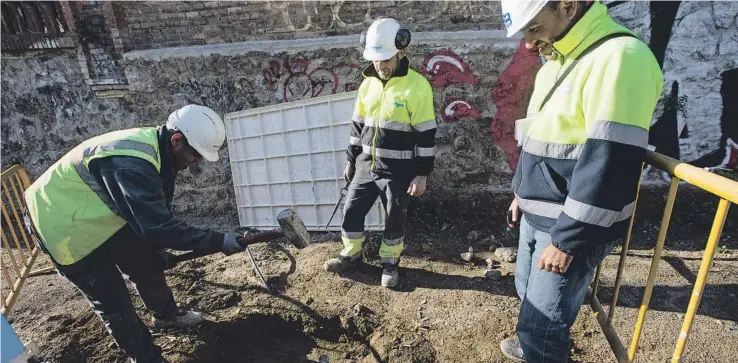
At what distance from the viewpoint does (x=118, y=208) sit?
240 cm

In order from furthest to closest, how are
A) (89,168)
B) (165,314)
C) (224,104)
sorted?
(224,104) → (165,314) → (89,168)

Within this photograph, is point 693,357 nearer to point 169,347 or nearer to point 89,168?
point 169,347

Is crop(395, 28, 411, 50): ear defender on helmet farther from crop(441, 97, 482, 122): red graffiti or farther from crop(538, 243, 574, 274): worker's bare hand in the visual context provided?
crop(538, 243, 574, 274): worker's bare hand

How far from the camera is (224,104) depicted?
491 cm

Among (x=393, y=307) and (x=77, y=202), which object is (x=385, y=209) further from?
(x=77, y=202)

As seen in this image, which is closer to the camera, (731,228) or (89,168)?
(89,168)

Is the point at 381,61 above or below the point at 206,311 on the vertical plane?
above

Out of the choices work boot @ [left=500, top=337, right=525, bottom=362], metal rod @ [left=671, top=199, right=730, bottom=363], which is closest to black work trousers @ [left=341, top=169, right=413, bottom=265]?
work boot @ [left=500, top=337, right=525, bottom=362]

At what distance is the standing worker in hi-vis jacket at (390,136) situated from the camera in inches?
123

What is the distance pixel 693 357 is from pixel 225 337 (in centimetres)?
320

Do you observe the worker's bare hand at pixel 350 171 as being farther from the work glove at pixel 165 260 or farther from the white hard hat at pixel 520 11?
the white hard hat at pixel 520 11

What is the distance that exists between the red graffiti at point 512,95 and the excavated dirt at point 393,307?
97 centimetres

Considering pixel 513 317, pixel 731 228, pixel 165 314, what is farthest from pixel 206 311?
pixel 731 228

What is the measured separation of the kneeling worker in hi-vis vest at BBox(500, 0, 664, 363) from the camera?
59.8 inches
